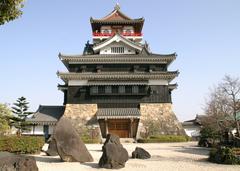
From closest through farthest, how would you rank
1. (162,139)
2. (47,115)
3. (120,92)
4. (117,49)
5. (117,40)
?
(162,139) < (120,92) < (47,115) < (117,40) < (117,49)

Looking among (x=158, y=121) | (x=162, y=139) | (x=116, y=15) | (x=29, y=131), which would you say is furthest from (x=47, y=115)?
(x=116, y=15)

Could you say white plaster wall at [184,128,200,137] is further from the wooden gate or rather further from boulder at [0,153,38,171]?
boulder at [0,153,38,171]

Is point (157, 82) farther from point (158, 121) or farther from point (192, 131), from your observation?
point (192, 131)

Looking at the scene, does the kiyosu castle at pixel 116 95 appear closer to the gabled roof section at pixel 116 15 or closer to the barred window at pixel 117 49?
the barred window at pixel 117 49

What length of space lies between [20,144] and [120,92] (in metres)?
19.0

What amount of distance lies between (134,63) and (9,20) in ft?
93.9

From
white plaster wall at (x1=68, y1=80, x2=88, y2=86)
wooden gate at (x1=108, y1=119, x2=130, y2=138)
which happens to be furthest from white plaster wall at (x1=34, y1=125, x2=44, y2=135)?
wooden gate at (x1=108, y1=119, x2=130, y2=138)

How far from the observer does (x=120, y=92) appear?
116ft

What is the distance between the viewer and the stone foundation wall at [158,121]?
3391 centimetres

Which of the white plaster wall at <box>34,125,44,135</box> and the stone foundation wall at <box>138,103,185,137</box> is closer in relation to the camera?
the stone foundation wall at <box>138,103,185,137</box>

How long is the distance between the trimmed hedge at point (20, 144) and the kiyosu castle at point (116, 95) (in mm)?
15036

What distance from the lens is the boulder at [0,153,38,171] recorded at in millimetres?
9952

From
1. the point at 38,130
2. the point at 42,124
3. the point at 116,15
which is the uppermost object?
the point at 116,15

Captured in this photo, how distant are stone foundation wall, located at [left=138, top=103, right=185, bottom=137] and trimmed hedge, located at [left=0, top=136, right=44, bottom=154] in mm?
17579
